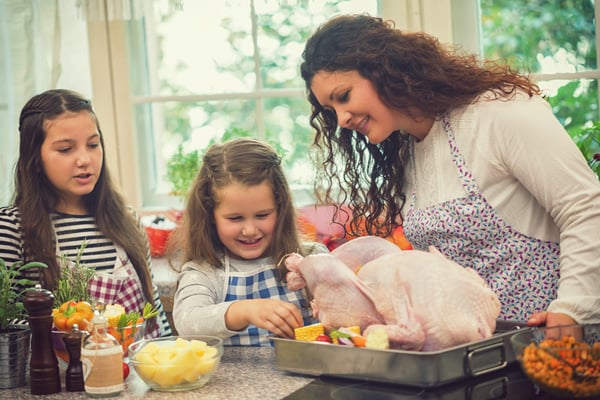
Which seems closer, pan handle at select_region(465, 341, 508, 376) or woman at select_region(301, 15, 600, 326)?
pan handle at select_region(465, 341, 508, 376)

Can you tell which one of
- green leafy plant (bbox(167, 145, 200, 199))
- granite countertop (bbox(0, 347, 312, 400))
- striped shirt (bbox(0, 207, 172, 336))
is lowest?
granite countertop (bbox(0, 347, 312, 400))

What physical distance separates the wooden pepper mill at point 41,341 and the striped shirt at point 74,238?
69 centimetres

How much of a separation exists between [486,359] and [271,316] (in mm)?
410

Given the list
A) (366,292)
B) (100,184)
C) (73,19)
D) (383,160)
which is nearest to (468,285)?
(366,292)

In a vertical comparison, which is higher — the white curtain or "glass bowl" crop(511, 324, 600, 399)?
the white curtain

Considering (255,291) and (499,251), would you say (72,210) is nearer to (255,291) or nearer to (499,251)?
(255,291)

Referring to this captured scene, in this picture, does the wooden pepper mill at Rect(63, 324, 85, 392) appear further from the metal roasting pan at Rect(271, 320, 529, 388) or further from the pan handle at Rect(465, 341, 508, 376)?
the pan handle at Rect(465, 341, 508, 376)

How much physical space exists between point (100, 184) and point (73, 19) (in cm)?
107

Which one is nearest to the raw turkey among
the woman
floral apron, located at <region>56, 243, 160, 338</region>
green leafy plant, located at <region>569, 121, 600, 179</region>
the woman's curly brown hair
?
the woman

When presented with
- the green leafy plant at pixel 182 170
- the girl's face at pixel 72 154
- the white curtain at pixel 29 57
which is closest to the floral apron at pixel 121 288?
the girl's face at pixel 72 154

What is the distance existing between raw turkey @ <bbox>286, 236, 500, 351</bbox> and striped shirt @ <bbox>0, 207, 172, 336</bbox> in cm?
89

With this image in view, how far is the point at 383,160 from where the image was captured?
73.7 inches

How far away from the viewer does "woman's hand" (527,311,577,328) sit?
142cm

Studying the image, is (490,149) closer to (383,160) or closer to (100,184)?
(383,160)
